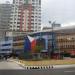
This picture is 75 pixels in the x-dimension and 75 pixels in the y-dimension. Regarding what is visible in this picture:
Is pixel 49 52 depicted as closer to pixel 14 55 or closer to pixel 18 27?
pixel 14 55

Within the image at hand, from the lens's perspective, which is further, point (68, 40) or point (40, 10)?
point (40, 10)

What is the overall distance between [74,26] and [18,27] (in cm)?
3329

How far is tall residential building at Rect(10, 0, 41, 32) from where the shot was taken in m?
142

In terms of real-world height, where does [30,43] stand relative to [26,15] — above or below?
below

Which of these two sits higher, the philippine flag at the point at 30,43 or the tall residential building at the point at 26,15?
the tall residential building at the point at 26,15

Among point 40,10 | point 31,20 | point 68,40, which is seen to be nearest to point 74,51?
point 68,40

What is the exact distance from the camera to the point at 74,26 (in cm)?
12100

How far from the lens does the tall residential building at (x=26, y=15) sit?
14238cm

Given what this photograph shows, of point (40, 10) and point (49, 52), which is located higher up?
point (40, 10)

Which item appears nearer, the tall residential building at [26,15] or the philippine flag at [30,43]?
the philippine flag at [30,43]

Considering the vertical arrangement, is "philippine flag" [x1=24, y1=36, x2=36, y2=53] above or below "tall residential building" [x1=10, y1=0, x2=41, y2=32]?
below

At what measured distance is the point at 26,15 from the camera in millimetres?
140250

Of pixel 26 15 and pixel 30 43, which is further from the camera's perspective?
pixel 26 15

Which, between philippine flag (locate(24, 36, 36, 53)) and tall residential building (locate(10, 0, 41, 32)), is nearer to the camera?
philippine flag (locate(24, 36, 36, 53))
